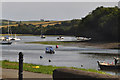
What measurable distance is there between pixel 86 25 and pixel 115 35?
90.4 ft

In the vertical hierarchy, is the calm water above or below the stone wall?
below

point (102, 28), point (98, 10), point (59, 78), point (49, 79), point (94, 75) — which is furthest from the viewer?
point (98, 10)

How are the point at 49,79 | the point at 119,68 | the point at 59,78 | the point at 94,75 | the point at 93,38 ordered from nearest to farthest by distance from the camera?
the point at 94,75 < the point at 59,78 < the point at 49,79 < the point at 119,68 < the point at 93,38

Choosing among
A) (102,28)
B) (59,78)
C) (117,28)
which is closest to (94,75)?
(59,78)

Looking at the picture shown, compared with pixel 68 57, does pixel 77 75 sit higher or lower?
higher

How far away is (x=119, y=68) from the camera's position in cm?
3809

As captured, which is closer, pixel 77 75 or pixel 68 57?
pixel 77 75

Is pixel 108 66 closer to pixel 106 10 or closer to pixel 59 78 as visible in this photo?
pixel 59 78

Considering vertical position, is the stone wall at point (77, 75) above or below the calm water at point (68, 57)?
above

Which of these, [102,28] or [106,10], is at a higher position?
[106,10]

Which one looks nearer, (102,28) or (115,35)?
(115,35)

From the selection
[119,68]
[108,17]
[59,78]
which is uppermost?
[108,17]

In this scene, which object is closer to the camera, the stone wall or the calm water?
the stone wall

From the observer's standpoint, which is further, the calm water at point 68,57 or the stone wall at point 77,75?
the calm water at point 68,57
